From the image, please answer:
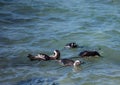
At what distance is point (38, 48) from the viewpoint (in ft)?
46.4

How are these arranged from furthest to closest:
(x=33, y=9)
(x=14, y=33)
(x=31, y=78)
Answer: (x=33, y=9) < (x=14, y=33) < (x=31, y=78)

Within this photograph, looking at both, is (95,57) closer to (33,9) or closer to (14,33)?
(14,33)

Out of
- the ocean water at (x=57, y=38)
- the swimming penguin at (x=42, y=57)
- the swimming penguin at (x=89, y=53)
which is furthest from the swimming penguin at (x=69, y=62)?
the swimming penguin at (x=89, y=53)

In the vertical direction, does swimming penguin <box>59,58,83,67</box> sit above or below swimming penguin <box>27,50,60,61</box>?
below

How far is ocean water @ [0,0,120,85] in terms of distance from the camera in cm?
1127

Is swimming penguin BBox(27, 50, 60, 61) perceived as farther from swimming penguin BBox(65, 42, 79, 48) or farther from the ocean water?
swimming penguin BBox(65, 42, 79, 48)

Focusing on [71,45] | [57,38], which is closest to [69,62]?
[71,45]

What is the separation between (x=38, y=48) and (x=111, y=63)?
9.75 feet

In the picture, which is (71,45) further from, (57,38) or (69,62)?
(57,38)

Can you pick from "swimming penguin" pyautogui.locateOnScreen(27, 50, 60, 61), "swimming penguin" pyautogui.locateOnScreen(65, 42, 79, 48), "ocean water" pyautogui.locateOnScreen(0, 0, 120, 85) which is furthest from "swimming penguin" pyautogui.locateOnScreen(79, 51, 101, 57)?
"swimming penguin" pyautogui.locateOnScreen(27, 50, 60, 61)

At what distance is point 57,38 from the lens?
50.1 feet

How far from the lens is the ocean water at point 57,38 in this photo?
37.0ft

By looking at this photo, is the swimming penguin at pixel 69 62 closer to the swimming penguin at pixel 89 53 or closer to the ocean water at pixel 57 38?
the ocean water at pixel 57 38

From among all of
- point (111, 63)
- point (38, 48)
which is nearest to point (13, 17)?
point (38, 48)
